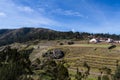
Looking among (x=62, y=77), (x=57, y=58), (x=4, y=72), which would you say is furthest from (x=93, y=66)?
(x=4, y=72)

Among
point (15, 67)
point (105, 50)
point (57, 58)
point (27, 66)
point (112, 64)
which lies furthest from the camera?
point (57, 58)

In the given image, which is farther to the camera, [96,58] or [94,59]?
[96,58]

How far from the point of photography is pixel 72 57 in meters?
190

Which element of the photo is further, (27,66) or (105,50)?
(105,50)

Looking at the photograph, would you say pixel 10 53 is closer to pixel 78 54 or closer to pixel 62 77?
pixel 62 77

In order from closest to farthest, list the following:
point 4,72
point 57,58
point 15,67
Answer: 1. point 4,72
2. point 15,67
3. point 57,58

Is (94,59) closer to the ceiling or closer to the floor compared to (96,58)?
closer to the floor

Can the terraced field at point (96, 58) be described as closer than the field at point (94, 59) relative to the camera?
No

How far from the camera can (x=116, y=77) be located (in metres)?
105

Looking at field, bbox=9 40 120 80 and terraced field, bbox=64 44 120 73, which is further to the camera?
terraced field, bbox=64 44 120 73

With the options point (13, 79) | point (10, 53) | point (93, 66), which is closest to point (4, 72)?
point (13, 79)

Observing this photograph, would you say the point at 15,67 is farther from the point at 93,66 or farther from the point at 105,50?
the point at 105,50

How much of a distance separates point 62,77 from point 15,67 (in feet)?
70.0

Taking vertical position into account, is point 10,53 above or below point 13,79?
above
